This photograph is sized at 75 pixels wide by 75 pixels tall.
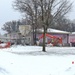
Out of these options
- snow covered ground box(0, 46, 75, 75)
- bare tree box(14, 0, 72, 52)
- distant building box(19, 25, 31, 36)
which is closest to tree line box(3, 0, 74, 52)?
bare tree box(14, 0, 72, 52)

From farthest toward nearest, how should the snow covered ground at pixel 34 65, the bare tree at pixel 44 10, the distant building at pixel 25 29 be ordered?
the distant building at pixel 25 29
the bare tree at pixel 44 10
the snow covered ground at pixel 34 65

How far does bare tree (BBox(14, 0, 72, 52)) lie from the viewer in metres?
40.2

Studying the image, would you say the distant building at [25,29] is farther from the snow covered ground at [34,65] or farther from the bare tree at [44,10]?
the snow covered ground at [34,65]

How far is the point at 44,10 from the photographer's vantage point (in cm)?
4072

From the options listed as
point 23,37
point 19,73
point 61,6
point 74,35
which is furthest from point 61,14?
point 74,35

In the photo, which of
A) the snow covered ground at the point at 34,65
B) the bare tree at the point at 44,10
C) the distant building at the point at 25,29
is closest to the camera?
the snow covered ground at the point at 34,65

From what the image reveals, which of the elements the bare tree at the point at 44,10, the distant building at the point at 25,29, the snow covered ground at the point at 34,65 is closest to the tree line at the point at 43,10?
the bare tree at the point at 44,10

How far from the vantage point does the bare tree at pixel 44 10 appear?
4016 centimetres

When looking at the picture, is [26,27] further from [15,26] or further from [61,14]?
[15,26]

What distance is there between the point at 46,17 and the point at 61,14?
8.10ft

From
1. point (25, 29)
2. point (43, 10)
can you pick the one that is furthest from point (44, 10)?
point (25, 29)

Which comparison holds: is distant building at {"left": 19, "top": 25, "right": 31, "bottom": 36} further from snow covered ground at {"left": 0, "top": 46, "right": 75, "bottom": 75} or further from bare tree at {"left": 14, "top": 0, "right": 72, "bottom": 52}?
snow covered ground at {"left": 0, "top": 46, "right": 75, "bottom": 75}

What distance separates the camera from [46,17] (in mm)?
40406

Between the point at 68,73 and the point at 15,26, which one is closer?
the point at 68,73
